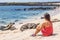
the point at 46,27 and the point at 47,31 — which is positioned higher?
the point at 46,27

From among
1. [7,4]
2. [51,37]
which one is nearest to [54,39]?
[51,37]

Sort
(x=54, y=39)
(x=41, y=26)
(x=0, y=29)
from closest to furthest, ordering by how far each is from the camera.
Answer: (x=54, y=39) < (x=41, y=26) < (x=0, y=29)

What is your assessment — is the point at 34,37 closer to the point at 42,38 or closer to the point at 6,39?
the point at 42,38

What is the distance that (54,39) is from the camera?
25.1ft

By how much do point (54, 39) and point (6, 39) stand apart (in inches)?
77.4

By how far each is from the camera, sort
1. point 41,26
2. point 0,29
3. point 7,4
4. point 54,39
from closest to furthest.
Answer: point 54,39
point 41,26
point 0,29
point 7,4

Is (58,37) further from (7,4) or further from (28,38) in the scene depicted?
(7,4)

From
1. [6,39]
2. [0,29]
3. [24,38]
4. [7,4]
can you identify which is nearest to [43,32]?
[24,38]

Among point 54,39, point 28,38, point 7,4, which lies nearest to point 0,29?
point 28,38

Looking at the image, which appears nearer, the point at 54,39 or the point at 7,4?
the point at 54,39

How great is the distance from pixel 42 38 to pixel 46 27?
20.9 inches

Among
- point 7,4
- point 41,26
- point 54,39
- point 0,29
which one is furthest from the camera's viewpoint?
point 7,4

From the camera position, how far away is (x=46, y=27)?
829cm

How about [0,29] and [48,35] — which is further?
[0,29]
